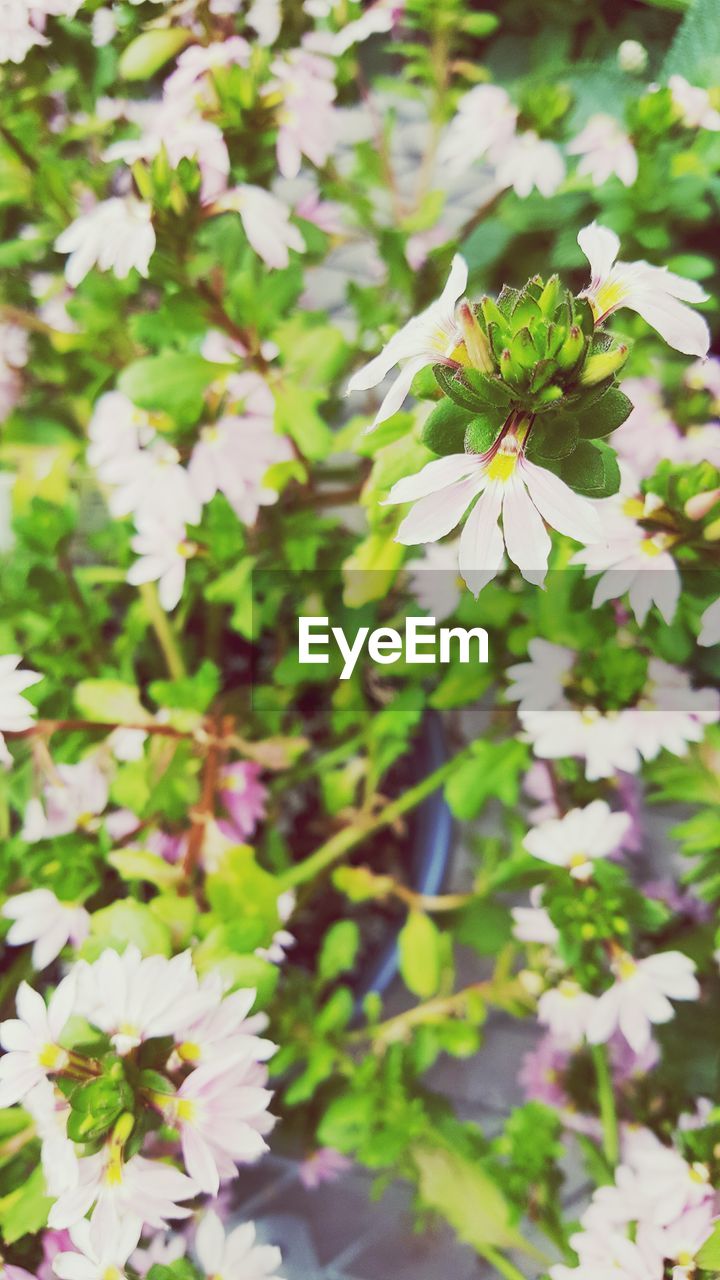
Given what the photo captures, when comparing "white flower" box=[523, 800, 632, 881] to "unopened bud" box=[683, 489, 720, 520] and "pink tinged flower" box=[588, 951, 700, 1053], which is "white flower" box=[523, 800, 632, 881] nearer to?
"pink tinged flower" box=[588, 951, 700, 1053]

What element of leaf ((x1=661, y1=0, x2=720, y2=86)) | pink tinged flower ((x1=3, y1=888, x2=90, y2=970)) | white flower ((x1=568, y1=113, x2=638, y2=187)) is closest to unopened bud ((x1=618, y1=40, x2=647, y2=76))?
leaf ((x1=661, y1=0, x2=720, y2=86))

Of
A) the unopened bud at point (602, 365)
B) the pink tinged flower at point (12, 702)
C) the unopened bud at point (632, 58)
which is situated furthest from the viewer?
the unopened bud at point (632, 58)

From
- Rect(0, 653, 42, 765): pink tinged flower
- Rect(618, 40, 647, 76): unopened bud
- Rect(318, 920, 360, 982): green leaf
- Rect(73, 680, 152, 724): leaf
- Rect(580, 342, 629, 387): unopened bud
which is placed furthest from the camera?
Rect(618, 40, 647, 76): unopened bud

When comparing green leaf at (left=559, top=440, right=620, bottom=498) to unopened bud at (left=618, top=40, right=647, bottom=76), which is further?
unopened bud at (left=618, top=40, right=647, bottom=76)

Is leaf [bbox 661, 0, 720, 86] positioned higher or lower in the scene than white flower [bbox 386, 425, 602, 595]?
higher

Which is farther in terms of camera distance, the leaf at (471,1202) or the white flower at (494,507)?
the leaf at (471,1202)

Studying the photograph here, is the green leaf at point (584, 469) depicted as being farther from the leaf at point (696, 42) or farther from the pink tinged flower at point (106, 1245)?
the leaf at point (696, 42)

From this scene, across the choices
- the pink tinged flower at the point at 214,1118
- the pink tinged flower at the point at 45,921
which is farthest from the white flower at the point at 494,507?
the pink tinged flower at the point at 45,921
